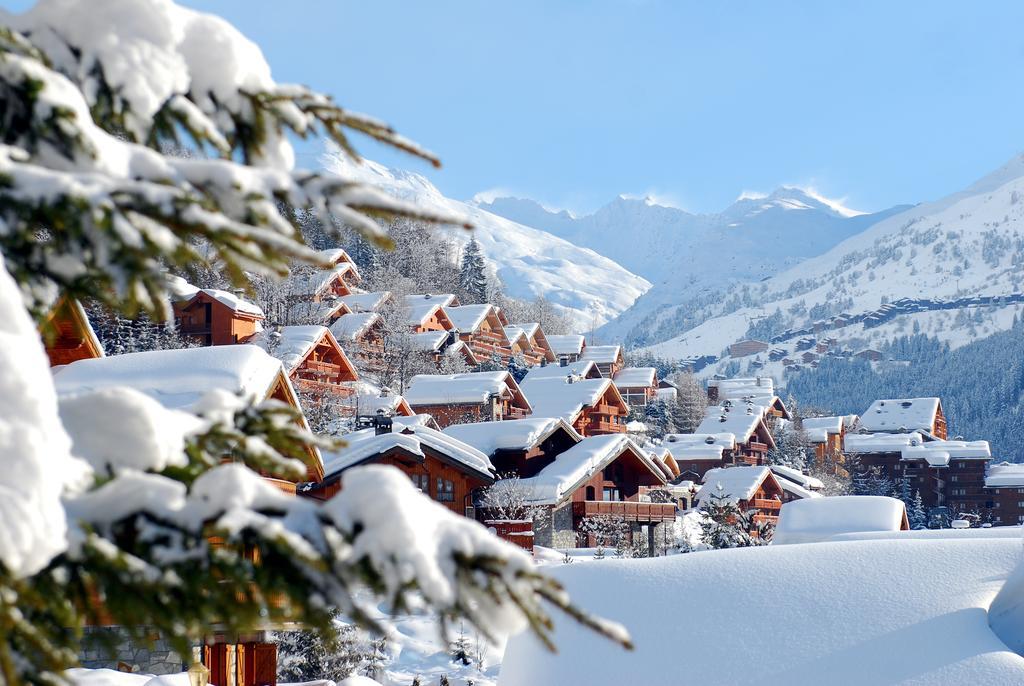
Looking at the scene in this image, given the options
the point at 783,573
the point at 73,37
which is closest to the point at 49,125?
the point at 73,37

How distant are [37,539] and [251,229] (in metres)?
0.91

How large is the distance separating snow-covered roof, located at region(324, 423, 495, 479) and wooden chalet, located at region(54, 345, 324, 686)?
10286mm

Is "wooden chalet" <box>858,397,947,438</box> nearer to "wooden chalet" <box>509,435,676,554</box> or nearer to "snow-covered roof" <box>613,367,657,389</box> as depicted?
"snow-covered roof" <box>613,367,657,389</box>

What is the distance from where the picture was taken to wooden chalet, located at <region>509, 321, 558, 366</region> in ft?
268

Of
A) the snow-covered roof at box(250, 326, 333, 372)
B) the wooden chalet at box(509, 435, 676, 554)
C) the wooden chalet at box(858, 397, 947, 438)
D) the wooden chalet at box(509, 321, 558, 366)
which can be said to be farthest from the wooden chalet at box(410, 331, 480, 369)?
the wooden chalet at box(858, 397, 947, 438)

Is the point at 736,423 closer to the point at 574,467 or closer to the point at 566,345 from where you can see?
the point at 566,345

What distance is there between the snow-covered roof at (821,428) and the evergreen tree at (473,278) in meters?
31.6

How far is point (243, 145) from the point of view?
357cm

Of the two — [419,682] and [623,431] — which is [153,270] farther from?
[623,431]

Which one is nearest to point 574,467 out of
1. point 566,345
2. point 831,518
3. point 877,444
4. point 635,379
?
point 831,518

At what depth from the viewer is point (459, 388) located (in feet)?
170

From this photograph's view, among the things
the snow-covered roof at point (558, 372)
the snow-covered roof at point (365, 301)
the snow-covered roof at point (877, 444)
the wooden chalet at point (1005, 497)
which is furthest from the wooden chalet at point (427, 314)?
the wooden chalet at point (1005, 497)

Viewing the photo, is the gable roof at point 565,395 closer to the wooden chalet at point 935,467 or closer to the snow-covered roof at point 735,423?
the snow-covered roof at point 735,423

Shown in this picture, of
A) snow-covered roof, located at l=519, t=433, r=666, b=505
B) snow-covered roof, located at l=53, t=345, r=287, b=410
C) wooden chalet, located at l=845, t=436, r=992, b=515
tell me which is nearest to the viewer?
snow-covered roof, located at l=53, t=345, r=287, b=410
